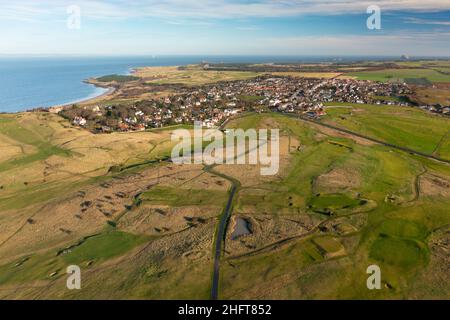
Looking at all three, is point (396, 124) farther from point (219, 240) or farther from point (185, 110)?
point (219, 240)

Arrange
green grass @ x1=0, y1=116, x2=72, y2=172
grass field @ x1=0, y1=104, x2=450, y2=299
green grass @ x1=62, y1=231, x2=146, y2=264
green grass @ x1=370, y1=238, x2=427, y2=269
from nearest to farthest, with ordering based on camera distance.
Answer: grass field @ x1=0, y1=104, x2=450, y2=299 < green grass @ x1=370, y1=238, x2=427, y2=269 < green grass @ x1=62, y1=231, x2=146, y2=264 < green grass @ x1=0, y1=116, x2=72, y2=172

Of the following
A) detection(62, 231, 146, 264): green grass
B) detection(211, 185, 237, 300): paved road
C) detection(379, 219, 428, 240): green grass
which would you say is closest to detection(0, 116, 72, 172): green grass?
detection(62, 231, 146, 264): green grass

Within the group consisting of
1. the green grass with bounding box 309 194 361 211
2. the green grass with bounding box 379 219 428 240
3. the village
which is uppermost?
the village

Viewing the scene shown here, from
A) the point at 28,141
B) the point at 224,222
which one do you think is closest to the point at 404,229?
the point at 224,222

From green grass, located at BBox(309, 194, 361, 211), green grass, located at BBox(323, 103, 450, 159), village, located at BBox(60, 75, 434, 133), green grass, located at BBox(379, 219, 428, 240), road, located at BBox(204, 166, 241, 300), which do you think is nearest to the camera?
road, located at BBox(204, 166, 241, 300)

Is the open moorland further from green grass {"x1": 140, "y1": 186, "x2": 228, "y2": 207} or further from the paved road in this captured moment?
green grass {"x1": 140, "y1": 186, "x2": 228, "y2": 207}
